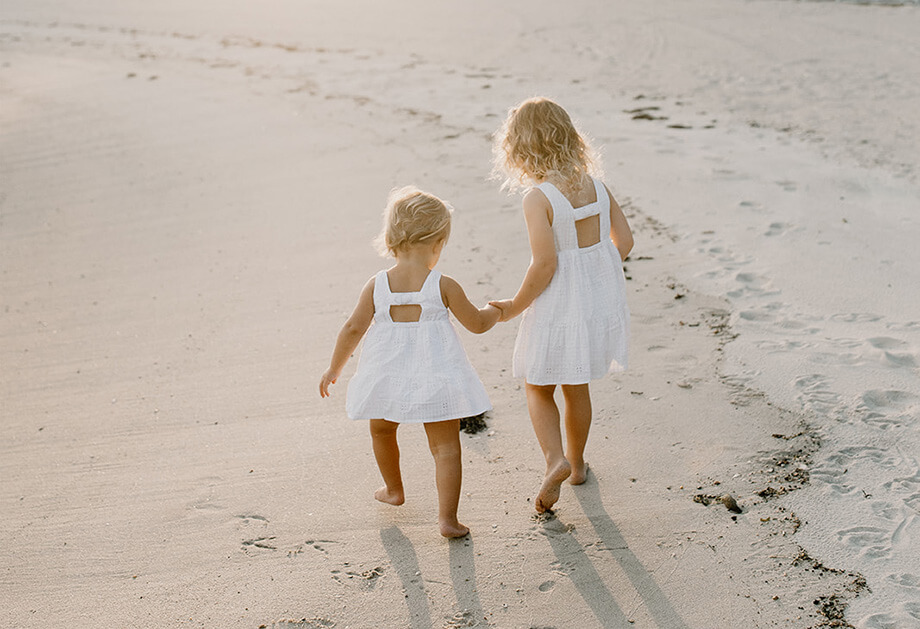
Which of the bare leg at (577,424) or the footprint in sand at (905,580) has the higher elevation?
the bare leg at (577,424)

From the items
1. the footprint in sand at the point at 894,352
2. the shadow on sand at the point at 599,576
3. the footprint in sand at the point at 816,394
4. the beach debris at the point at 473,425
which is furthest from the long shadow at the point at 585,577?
the footprint in sand at the point at 894,352

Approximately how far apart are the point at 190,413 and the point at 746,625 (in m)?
2.40

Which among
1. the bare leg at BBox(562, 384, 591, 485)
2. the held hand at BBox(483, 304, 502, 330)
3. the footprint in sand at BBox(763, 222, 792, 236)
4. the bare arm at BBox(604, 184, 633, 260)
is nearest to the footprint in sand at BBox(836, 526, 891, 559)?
the bare leg at BBox(562, 384, 591, 485)

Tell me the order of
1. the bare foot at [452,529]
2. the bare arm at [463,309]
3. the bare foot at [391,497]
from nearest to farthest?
the bare arm at [463,309]
the bare foot at [452,529]
the bare foot at [391,497]

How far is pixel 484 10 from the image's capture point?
44.9 ft

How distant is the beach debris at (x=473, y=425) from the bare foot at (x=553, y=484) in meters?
0.65

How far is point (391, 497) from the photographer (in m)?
3.08

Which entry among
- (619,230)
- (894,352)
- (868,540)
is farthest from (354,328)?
(894,352)

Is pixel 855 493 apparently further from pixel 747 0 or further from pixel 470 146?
pixel 747 0

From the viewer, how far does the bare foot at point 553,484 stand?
286 cm

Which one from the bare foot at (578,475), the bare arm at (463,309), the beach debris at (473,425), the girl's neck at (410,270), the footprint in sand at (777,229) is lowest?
the bare foot at (578,475)

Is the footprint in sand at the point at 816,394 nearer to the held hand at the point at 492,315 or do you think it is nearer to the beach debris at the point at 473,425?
the beach debris at the point at 473,425

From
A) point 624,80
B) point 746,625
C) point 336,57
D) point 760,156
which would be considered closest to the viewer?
point 746,625

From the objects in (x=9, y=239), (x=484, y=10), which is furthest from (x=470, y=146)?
(x=484, y=10)
